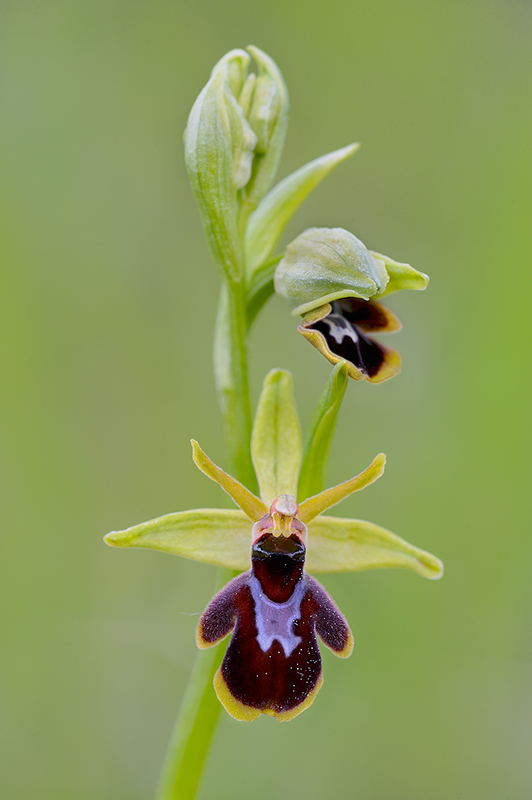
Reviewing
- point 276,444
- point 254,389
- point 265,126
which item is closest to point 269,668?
point 276,444

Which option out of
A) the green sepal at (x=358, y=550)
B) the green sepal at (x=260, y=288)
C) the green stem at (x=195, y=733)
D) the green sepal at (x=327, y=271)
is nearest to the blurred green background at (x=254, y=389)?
the green stem at (x=195, y=733)

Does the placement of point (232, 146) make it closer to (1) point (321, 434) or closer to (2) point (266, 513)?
(1) point (321, 434)

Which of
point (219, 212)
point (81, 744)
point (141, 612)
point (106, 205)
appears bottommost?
point (81, 744)

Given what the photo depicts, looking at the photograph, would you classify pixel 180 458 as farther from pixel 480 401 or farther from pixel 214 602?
pixel 214 602

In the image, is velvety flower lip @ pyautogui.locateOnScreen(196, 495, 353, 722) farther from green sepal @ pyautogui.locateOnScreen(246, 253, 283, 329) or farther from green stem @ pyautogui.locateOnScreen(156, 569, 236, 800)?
green sepal @ pyautogui.locateOnScreen(246, 253, 283, 329)

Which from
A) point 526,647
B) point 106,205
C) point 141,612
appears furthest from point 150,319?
point 526,647

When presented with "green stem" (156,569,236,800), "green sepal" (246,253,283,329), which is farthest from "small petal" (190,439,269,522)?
"green sepal" (246,253,283,329)

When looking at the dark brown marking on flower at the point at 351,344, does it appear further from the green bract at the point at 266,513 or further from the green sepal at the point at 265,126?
the green sepal at the point at 265,126
